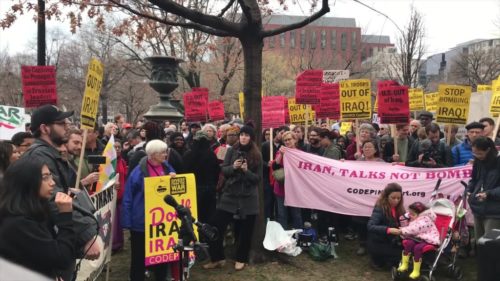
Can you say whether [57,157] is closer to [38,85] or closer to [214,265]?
[214,265]

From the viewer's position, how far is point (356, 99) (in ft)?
28.9

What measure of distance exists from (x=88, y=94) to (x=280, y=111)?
191 inches

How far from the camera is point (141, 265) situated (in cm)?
552

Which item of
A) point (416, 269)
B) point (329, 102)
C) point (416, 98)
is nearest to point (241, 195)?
point (416, 269)

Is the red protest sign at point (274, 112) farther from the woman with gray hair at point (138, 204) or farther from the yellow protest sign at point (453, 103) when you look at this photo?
the woman with gray hair at point (138, 204)

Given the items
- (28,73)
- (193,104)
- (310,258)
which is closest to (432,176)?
(310,258)

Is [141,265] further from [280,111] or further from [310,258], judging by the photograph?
[280,111]

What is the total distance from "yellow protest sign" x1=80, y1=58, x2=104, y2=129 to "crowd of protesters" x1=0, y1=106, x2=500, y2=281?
0.71ft

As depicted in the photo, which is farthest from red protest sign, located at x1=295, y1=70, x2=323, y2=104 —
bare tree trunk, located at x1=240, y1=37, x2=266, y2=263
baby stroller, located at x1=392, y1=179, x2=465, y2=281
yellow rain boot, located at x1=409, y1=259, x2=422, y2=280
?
yellow rain boot, located at x1=409, y1=259, x2=422, y2=280

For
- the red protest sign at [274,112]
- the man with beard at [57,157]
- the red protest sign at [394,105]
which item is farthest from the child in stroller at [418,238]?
the man with beard at [57,157]

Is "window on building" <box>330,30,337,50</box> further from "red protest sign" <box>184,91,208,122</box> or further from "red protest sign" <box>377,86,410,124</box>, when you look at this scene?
"red protest sign" <box>377,86,410,124</box>

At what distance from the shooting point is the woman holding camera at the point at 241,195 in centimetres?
630

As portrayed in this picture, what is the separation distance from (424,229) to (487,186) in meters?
1.00

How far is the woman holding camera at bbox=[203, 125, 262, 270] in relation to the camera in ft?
20.7
